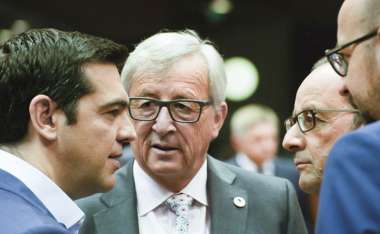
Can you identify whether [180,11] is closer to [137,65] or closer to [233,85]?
[233,85]

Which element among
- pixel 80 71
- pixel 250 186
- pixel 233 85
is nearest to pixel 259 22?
pixel 233 85

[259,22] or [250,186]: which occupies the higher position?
[250,186]

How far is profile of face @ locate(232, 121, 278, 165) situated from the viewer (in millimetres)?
6949

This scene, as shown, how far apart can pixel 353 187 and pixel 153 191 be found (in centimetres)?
152

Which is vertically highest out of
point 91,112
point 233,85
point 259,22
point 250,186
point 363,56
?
point 363,56

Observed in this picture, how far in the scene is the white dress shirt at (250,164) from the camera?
6590 mm

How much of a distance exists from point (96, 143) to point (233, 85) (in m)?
8.44

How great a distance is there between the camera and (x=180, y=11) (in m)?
9.44

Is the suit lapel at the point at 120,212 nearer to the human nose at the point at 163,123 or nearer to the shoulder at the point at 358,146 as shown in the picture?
the human nose at the point at 163,123

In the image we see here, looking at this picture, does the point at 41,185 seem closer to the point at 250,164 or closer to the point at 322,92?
the point at 322,92

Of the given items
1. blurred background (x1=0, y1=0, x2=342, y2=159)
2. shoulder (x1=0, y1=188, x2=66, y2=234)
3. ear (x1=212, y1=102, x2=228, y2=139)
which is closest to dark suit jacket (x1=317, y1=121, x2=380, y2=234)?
shoulder (x1=0, y1=188, x2=66, y2=234)

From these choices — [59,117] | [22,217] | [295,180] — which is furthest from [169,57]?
[295,180]

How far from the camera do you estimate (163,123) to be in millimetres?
2854

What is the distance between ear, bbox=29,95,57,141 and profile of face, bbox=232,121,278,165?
189 inches
